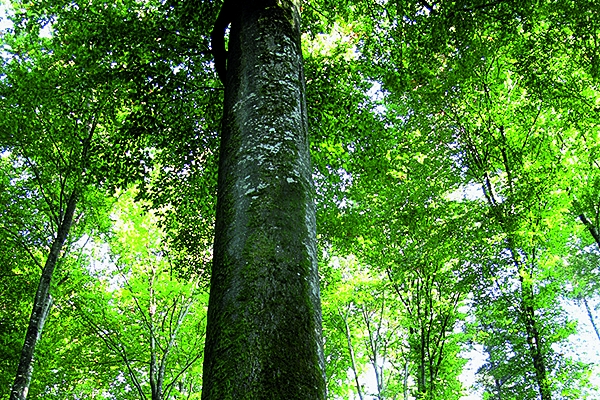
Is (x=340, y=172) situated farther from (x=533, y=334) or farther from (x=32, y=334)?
(x=32, y=334)

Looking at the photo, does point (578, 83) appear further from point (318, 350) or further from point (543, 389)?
point (318, 350)

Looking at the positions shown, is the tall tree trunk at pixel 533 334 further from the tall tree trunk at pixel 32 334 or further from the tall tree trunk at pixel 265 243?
the tall tree trunk at pixel 32 334

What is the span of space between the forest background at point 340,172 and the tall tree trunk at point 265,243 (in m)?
3.78

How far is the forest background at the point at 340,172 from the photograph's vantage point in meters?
6.75

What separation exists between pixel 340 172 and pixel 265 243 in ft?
26.6

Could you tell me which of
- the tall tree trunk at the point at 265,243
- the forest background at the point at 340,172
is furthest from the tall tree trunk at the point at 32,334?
the tall tree trunk at the point at 265,243

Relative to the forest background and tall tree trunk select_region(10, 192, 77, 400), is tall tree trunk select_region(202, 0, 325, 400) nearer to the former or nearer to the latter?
the forest background

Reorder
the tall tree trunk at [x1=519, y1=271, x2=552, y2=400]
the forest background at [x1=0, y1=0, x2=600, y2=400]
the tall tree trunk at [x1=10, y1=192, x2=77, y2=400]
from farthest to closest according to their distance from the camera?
the tall tree trunk at [x1=519, y1=271, x2=552, y2=400]
the tall tree trunk at [x1=10, y1=192, x2=77, y2=400]
the forest background at [x1=0, y1=0, x2=600, y2=400]

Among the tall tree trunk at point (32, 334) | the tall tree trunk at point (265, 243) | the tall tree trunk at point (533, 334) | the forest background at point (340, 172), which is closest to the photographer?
the tall tree trunk at point (265, 243)

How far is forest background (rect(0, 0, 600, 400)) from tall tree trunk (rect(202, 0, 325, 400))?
3.78 metres

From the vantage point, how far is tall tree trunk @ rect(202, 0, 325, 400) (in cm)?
174

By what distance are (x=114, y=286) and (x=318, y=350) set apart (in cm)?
1589

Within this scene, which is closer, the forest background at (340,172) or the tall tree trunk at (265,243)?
the tall tree trunk at (265,243)

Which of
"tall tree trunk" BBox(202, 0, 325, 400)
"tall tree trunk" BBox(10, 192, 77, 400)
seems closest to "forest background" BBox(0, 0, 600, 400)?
"tall tree trunk" BBox(10, 192, 77, 400)
